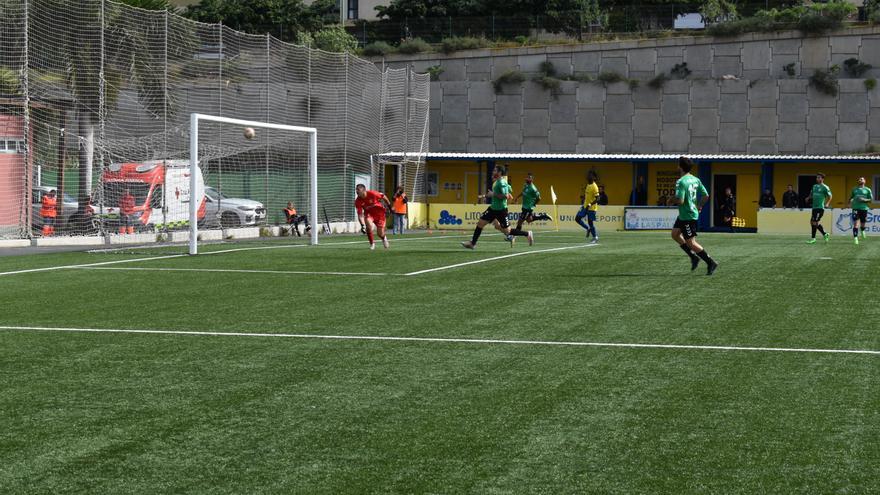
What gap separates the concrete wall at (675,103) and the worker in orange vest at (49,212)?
2800 centimetres

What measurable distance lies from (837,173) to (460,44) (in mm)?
18305

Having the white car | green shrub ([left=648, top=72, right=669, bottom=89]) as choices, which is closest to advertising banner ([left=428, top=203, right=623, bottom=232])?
green shrub ([left=648, top=72, right=669, bottom=89])

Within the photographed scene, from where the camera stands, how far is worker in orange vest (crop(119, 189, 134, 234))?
29.2 meters

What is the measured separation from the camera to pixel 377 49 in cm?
5909

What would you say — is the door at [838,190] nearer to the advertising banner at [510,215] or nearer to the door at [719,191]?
the door at [719,191]

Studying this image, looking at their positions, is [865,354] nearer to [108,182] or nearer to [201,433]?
[201,433]

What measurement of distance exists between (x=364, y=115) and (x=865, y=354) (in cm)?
3259

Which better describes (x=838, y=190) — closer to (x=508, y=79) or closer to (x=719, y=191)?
(x=719, y=191)

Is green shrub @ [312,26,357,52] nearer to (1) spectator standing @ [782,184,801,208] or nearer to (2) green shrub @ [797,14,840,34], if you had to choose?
(2) green shrub @ [797,14,840,34]

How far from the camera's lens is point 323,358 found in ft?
31.8

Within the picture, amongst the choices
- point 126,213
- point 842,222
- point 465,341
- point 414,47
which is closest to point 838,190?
point 842,222

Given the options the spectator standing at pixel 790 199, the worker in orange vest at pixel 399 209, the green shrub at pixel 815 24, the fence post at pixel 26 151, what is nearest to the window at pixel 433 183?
the worker in orange vest at pixel 399 209

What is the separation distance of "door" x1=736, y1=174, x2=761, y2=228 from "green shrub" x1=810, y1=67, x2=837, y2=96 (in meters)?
4.91

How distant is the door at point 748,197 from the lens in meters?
50.3
